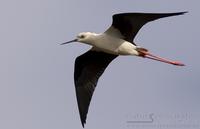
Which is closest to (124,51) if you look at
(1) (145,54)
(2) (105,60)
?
(1) (145,54)

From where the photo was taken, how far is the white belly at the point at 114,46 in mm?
15148

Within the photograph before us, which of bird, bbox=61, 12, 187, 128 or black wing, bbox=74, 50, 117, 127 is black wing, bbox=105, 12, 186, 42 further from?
black wing, bbox=74, 50, 117, 127

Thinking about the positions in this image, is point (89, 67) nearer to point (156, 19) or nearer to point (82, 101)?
point (82, 101)

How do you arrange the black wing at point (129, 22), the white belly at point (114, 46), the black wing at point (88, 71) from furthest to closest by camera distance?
the black wing at point (88, 71) < the white belly at point (114, 46) < the black wing at point (129, 22)

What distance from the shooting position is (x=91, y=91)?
657 inches

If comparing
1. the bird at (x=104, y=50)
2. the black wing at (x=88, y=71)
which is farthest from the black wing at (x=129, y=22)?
the black wing at (x=88, y=71)

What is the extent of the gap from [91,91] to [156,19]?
10.1 ft

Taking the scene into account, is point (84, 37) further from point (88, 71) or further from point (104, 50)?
point (88, 71)

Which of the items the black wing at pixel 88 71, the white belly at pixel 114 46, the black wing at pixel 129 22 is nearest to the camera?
the black wing at pixel 129 22

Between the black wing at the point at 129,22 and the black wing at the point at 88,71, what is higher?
the black wing at the point at 129,22

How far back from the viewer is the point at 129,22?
15.3 meters

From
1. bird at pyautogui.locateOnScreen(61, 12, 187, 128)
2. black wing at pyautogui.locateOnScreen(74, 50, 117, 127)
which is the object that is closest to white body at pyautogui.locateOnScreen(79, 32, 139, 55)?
bird at pyautogui.locateOnScreen(61, 12, 187, 128)

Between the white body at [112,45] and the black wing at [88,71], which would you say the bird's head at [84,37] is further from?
the black wing at [88,71]

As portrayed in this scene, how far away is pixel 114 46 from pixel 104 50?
0.26 metres
